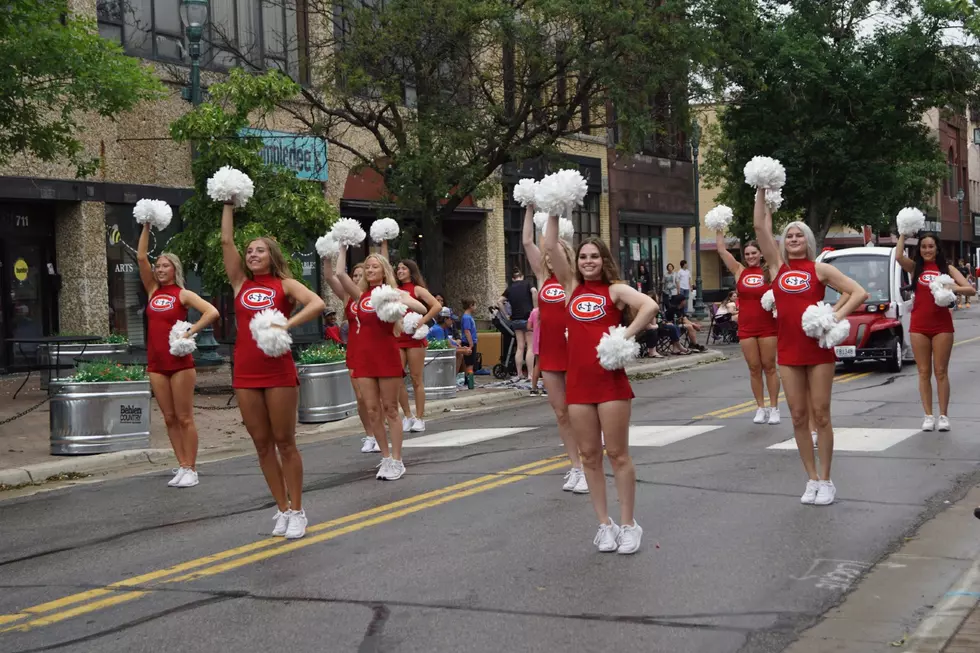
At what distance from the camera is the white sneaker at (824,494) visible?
29.7 feet

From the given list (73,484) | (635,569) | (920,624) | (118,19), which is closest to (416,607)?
(635,569)

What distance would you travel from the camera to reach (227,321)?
25.8 meters

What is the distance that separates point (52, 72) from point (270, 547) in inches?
351

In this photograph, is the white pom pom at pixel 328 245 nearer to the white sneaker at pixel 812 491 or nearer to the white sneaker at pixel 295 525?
the white sneaker at pixel 295 525

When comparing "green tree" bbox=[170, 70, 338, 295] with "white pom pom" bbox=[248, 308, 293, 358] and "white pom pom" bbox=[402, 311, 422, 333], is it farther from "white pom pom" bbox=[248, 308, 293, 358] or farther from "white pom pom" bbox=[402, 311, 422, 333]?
"white pom pom" bbox=[248, 308, 293, 358]

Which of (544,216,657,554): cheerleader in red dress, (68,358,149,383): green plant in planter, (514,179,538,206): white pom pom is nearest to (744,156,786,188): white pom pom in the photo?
(514,179,538,206): white pom pom

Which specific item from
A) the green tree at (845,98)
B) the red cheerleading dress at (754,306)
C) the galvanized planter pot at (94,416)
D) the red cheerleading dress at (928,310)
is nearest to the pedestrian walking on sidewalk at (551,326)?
the red cheerleading dress at (754,306)

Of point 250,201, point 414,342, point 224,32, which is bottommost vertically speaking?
point 414,342

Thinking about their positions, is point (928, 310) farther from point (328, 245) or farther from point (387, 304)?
point (328, 245)

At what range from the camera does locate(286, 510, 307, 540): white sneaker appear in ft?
27.2

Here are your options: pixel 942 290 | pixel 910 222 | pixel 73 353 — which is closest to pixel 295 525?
pixel 942 290

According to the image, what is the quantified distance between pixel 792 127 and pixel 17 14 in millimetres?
30343

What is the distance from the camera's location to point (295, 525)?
8.32 meters

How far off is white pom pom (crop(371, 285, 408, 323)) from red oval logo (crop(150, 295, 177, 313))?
179 centimetres
